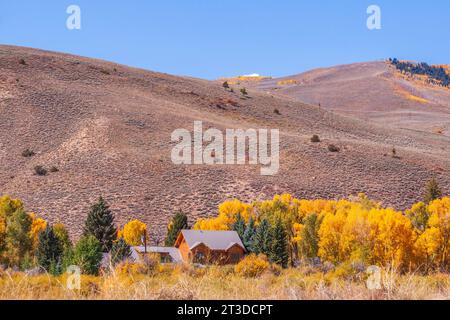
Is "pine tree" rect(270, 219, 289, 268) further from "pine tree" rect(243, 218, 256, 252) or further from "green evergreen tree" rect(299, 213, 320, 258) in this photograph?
"pine tree" rect(243, 218, 256, 252)

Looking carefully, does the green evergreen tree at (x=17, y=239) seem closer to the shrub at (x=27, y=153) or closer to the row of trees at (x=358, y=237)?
the row of trees at (x=358, y=237)

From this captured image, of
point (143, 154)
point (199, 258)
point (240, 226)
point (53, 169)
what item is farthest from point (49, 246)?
point (143, 154)

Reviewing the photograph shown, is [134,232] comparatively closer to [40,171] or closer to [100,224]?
[100,224]

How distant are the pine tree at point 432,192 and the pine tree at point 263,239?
24258 millimetres

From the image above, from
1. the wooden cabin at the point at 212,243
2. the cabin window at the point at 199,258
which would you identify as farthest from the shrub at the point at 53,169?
the cabin window at the point at 199,258

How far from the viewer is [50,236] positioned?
4159 cm

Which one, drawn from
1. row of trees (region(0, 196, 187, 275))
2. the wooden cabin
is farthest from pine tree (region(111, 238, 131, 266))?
the wooden cabin

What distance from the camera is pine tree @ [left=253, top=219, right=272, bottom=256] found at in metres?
44.8

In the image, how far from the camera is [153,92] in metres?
102

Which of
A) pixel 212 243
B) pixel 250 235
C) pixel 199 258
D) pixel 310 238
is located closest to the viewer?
pixel 199 258

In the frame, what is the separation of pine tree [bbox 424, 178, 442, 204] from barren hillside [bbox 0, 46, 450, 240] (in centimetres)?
216

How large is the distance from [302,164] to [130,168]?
2208 cm

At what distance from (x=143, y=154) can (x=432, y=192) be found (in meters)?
35.0

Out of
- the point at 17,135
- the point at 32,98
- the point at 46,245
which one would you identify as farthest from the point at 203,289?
the point at 32,98
